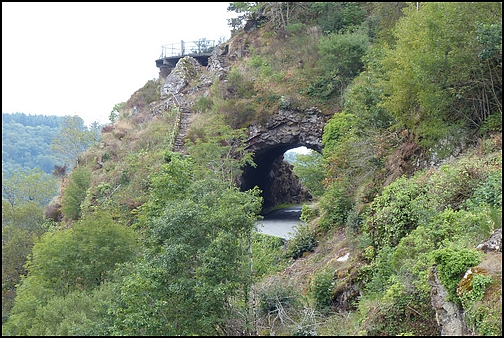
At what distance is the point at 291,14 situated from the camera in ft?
114

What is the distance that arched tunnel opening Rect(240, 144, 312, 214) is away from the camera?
106ft

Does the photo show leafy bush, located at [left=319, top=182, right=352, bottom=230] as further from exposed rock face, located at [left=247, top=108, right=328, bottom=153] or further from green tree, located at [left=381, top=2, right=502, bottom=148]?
exposed rock face, located at [left=247, top=108, right=328, bottom=153]

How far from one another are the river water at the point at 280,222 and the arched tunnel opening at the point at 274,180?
1535 mm

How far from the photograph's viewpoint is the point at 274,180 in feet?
130

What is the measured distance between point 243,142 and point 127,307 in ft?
56.4

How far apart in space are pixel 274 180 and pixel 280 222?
10086 mm

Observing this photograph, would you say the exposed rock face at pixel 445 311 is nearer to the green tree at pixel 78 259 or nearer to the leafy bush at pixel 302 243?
the green tree at pixel 78 259

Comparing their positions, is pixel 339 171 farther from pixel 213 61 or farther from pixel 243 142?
pixel 213 61

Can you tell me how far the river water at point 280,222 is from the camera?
80.6 ft

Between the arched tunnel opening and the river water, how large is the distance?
60.4 inches

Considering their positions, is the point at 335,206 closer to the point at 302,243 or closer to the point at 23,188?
the point at 302,243

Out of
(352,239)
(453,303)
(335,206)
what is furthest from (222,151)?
(453,303)

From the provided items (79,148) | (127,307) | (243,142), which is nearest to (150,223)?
(127,307)

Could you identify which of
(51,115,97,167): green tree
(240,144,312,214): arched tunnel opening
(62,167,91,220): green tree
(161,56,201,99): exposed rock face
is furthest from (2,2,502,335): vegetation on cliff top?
(51,115,97,167): green tree
